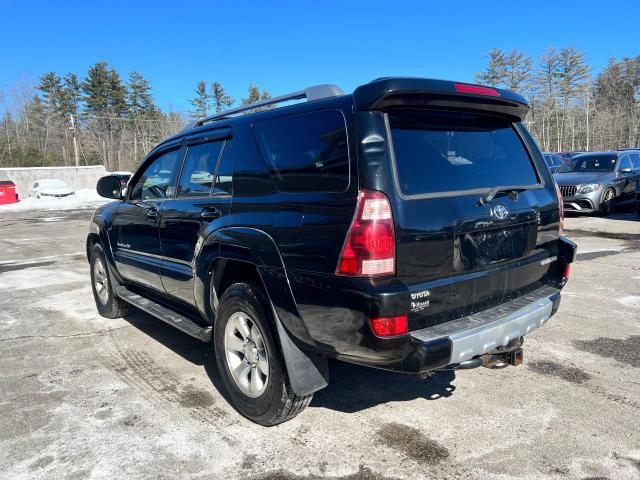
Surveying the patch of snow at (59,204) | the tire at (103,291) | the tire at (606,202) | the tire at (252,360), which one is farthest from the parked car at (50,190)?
the tire at (252,360)

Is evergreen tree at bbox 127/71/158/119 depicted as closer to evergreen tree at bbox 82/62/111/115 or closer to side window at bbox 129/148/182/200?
evergreen tree at bbox 82/62/111/115

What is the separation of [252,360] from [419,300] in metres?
1.30

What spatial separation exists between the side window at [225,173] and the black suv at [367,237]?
16 mm

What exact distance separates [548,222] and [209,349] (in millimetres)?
3167

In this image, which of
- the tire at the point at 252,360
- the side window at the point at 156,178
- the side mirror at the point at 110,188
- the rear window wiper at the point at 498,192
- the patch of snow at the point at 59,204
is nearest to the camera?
the rear window wiper at the point at 498,192

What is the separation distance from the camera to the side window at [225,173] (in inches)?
136

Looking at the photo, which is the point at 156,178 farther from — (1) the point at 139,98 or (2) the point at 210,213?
(1) the point at 139,98

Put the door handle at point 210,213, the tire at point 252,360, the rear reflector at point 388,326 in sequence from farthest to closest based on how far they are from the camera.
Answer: the door handle at point 210,213
the tire at point 252,360
the rear reflector at point 388,326

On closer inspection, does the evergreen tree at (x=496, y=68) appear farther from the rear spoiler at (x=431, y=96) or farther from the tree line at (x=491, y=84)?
the rear spoiler at (x=431, y=96)

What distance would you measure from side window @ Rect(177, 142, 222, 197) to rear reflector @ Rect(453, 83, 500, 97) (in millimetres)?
1770

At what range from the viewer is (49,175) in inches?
1422

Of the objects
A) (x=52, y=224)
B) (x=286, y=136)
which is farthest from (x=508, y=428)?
(x=52, y=224)

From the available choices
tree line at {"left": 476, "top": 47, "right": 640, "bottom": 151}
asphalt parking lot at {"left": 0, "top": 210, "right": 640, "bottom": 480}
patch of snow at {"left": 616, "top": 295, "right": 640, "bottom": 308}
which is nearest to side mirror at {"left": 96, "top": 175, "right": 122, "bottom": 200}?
asphalt parking lot at {"left": 0, "top": 210, "right": 640, "bottom": 480}

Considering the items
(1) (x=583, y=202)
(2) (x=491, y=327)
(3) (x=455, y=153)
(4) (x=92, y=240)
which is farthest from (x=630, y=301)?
(1) (x=583, y=202)
